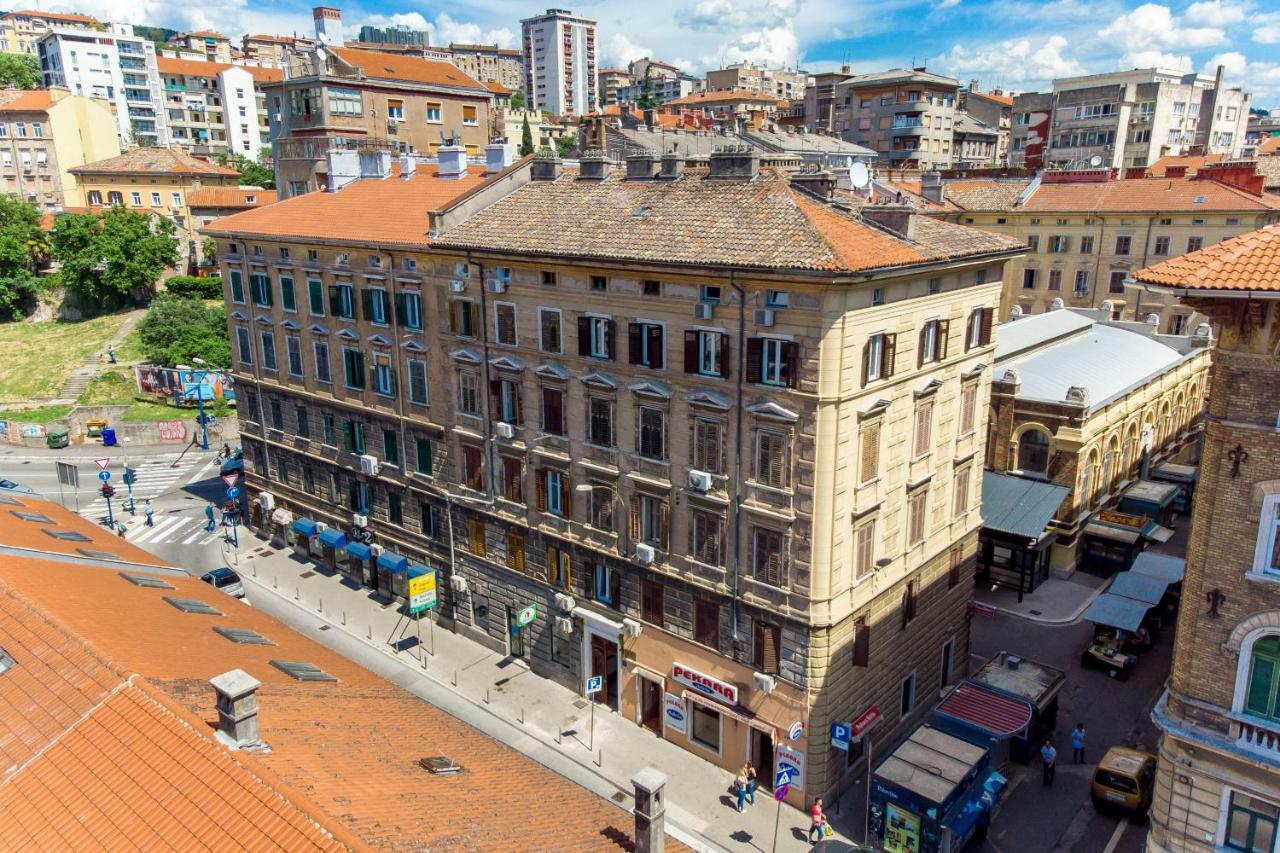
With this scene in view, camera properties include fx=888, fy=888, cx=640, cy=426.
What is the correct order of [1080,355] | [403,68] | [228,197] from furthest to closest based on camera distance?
[228,197], [403,68], [1080,355]

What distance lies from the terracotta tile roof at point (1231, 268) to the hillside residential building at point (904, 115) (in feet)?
336

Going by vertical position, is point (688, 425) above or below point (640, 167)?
below

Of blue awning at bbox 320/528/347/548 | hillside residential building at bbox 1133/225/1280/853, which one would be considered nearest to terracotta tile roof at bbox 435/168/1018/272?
hillside residential building at bbox 1133/225/1280/853

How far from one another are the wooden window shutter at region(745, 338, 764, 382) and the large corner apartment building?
0.10 m

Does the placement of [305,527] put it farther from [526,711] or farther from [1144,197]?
[1144,197]

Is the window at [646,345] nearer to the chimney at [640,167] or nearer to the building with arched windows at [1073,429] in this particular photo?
the chimney at [640,167]

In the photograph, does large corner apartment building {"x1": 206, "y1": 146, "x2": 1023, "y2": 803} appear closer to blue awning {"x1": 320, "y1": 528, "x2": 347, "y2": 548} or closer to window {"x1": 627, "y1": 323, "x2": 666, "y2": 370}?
window {"x1": 627, "y1": 323, "x2": 666, "y2": 370}

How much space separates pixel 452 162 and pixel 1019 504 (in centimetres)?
3433

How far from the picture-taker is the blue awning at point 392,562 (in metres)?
44.8

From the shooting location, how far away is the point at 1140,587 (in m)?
40.2

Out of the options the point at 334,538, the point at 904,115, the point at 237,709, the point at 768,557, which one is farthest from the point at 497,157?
the point at 904,115

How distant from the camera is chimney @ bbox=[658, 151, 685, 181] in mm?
35531

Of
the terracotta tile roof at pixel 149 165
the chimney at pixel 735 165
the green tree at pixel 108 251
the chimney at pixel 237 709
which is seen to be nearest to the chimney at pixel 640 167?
the chimney at pixel 735 165

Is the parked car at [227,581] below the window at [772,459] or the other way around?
below
